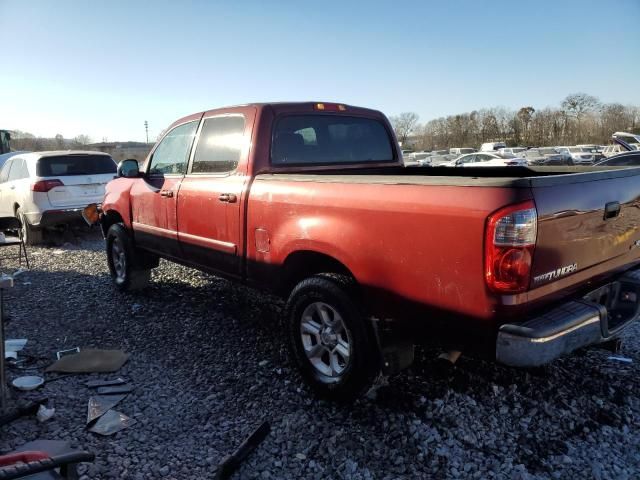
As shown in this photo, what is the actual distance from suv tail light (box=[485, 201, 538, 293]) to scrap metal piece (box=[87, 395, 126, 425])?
2604 mm

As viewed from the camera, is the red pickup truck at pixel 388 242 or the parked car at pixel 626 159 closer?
the red pickup truck at pixel 388 242

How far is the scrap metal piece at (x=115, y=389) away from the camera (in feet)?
11.4

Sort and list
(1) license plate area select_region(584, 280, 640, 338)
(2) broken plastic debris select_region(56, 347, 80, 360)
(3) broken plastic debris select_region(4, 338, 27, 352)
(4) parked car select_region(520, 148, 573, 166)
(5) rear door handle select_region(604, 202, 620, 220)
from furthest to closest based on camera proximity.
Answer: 1. (4) parked car select_region(520, 148, 573, 166)
2. (3) broken plastic debris select_region(4, 338, 27, 352)
3. (2) broken plastic debris select_region(56, 347, 80, 360)
4. (1) license plate area select_region(584, 280, 640, 338)
5. (5) rear door handle select_region(604, 202, 620, 220)

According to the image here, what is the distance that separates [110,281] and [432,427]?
5.08 m

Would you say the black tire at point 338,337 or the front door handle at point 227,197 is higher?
the front door handle at point 227,197

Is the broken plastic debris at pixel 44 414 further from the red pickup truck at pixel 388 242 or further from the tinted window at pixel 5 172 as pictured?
the tinted window at pixel 5 172

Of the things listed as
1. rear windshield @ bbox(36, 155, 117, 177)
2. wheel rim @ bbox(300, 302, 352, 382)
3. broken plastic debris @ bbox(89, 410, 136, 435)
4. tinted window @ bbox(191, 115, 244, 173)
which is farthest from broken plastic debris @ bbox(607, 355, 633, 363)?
rear windshield @ bbox(36, 155, 117, 177)

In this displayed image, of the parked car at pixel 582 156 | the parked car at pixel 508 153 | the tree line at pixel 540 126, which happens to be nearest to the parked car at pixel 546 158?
the parked car at pixel 582 156

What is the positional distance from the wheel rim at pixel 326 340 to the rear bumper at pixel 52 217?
7.26m

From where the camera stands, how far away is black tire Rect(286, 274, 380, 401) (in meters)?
2.91

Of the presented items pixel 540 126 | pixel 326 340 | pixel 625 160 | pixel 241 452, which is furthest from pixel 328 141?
pixel 540 126

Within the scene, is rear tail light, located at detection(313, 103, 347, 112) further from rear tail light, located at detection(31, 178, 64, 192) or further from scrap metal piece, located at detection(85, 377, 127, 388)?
rear tail light, located at detection(31, 178, 64, 192)

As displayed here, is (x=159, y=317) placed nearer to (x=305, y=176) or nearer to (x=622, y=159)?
(x=305, y=176)

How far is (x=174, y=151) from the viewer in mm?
4906
